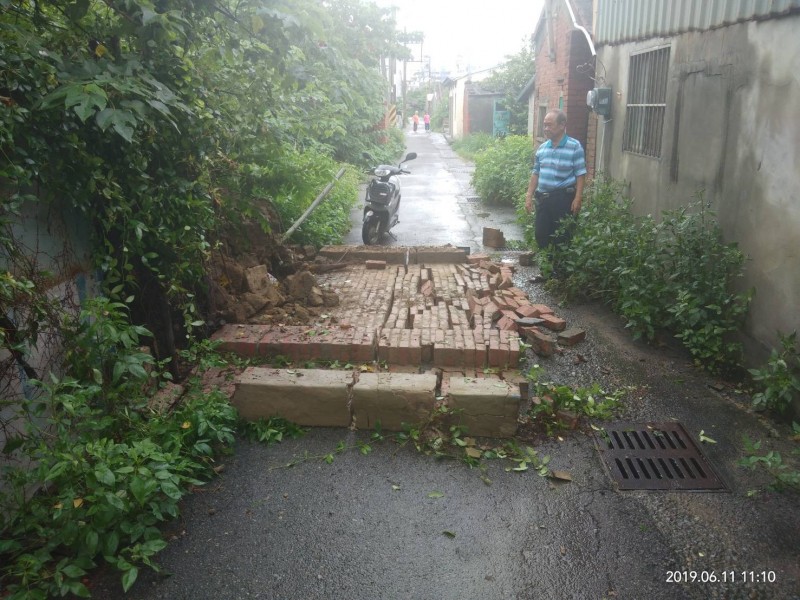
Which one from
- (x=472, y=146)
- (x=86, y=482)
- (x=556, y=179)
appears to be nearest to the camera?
(x=86, y=482)

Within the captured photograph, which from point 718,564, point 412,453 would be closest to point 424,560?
point 412,453

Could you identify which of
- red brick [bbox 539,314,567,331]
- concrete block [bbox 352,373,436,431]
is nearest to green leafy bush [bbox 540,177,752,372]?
red brick [bbox 539,314,567,331]

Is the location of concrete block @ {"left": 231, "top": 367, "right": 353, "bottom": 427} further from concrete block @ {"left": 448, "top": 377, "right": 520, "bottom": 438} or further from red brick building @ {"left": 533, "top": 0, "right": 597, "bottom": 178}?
red brick building @ {"left": 533, "top": 0, "right": 597, "bottom": 178}

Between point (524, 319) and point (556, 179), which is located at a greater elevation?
point (556, 179)

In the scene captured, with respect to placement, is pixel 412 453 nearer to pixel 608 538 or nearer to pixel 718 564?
pixel 608 538

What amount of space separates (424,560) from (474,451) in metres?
0.99

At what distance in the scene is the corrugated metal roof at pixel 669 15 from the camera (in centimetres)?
442

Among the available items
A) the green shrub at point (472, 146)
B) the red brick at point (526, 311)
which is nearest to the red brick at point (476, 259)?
the red brick at point (526, 311)

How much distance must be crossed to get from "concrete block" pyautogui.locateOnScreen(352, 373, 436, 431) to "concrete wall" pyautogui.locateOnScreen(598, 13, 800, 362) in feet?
8.31

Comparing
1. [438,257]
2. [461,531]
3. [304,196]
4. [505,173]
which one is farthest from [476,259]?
[505,173]

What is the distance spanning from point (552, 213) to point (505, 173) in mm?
6598

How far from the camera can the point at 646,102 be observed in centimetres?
706

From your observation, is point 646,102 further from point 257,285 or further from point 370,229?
point 257,285

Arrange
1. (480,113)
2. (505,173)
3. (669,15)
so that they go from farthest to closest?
(480,113)
(505,173)
(669,15)
